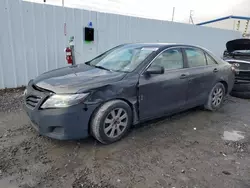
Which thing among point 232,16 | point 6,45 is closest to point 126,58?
point 6,45

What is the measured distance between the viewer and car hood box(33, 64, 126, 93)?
8.52 ft

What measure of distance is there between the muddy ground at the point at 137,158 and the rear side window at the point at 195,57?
3.78 ft

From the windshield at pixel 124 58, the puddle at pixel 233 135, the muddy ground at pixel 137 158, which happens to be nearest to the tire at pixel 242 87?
the muddy ground at pixel 137 158

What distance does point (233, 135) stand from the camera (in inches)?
135

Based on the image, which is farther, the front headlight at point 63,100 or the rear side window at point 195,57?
the rear side window at point 195,57

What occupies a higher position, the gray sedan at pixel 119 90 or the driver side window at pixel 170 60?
the driver side window at pixel 170 60

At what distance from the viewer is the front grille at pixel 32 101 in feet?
8.77

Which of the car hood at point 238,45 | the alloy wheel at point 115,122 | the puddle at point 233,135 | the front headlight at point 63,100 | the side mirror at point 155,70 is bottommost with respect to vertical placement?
the puddle at point 233,135

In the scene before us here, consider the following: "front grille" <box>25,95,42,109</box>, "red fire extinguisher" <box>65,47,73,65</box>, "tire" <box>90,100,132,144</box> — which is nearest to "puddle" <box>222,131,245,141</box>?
"tire" <box>90,100,132,144</box>

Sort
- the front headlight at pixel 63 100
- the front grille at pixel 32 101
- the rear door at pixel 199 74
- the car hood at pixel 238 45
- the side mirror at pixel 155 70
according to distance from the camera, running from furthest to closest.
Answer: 1. the car hood at pixel 238 45
2. the rear door at pixel 199 74
3. the side mirror at pixel 155 70
4. the front grille at pixel 32 101
5. the front headlight at pixel 63 100

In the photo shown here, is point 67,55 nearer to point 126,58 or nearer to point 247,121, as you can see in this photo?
point 126,58

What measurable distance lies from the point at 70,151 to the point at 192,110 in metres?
2.91

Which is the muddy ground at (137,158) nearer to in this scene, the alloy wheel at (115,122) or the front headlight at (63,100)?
the alloy wheel at (115,122)

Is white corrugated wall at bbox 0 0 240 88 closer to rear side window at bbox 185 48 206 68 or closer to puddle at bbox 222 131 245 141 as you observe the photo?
rear side window at bbox 185 48 206 68
